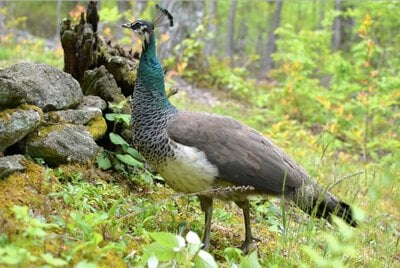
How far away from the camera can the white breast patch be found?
12.5 ft

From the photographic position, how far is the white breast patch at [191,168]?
3.80 metres

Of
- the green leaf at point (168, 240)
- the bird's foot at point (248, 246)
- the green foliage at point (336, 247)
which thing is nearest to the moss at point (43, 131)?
the bird's foot at point (248, 246)

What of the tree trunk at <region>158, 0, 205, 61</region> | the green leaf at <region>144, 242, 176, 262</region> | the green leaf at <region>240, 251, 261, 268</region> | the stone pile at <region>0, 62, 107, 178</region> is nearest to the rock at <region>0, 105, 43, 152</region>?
the stone pile at <region>0, 62, 107, 178</region>

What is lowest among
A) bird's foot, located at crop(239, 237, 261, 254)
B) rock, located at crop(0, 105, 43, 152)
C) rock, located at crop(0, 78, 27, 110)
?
bird's foot, located at crop(239, 237, 261, 254)

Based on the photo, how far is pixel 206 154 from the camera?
386 cm

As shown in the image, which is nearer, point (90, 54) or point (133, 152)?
point (133, 152)

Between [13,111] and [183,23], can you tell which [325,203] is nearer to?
[13,111]

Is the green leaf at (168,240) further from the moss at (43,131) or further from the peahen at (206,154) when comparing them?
the moss at (43,131)

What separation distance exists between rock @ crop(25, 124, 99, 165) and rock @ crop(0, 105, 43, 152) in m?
0.19

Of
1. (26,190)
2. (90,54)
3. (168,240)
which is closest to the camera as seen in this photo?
(168,240)

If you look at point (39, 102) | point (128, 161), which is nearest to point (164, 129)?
point (128, 161)

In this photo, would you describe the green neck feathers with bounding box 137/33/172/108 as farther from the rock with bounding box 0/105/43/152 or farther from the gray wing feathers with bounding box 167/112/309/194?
the rock with bounding box 0/105/43/152

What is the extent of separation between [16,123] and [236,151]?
1.57 m

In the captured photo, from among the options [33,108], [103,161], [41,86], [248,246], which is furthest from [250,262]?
[41,86]
